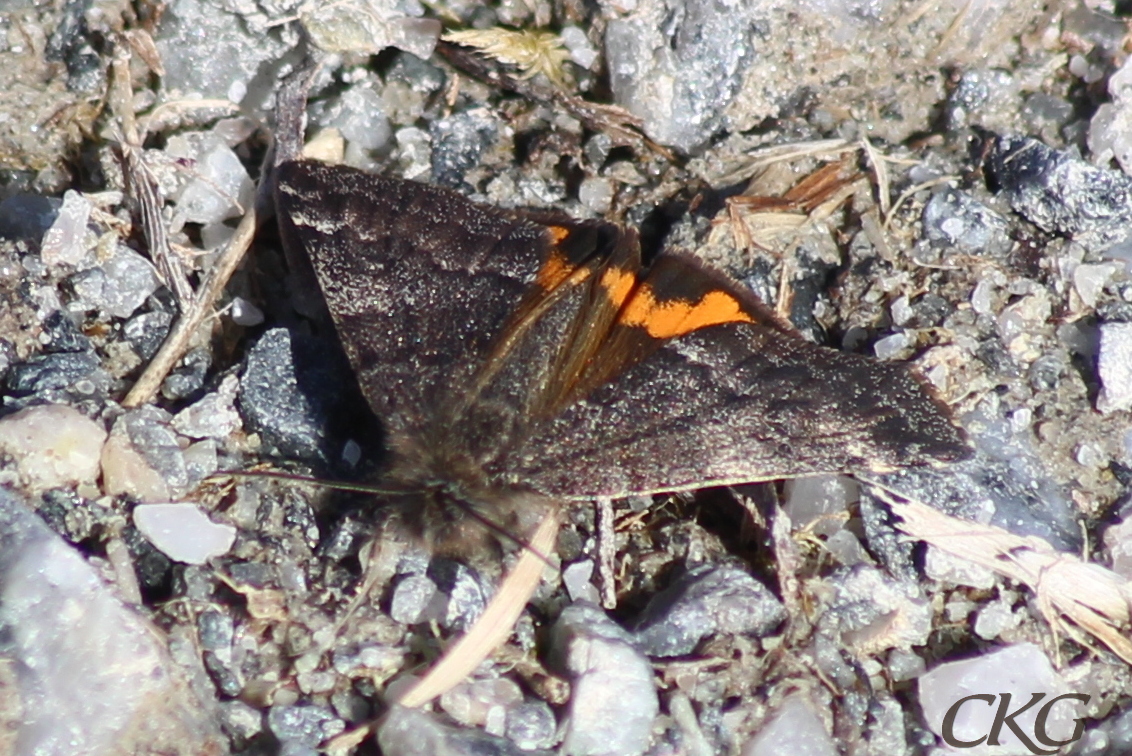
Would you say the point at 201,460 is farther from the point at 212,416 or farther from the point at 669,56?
the point at 669,56

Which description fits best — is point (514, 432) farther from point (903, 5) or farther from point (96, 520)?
point (903, 5)

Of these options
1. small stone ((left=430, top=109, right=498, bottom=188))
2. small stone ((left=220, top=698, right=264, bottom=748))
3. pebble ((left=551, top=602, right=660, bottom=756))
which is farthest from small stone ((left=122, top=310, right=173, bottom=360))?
pebble ((left=551, top=602, right=660, bottom=756))

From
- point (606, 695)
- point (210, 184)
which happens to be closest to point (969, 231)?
point (606, 695)

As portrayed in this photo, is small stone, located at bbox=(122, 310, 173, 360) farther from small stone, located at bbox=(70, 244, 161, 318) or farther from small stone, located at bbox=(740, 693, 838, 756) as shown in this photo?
small stone, located at bbox=(740, 693, 838, 756)

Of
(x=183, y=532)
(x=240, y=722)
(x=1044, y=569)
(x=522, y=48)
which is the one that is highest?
(x=522, y=48)

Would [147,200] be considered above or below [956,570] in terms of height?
above

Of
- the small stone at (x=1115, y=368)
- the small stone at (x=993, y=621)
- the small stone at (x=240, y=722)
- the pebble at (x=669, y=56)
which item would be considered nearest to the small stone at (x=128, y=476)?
the small stone at (x=240, y=722)
